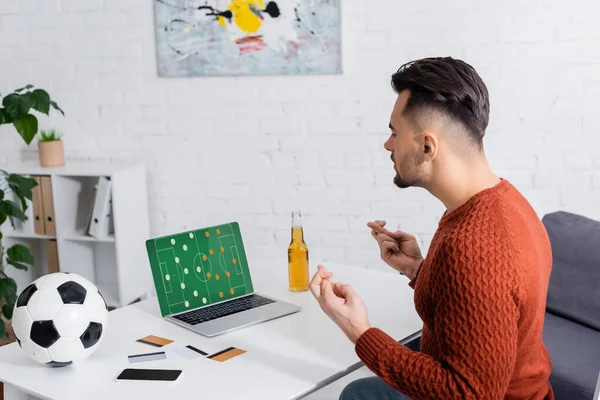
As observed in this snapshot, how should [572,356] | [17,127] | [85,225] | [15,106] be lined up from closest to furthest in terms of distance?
[572,356]
[15,106]
[17,127]
[85,225]

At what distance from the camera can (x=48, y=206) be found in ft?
12.5

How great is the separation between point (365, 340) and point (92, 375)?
625mm

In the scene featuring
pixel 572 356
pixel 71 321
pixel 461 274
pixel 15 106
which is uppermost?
pixel 15 106

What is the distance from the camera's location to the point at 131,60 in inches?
152

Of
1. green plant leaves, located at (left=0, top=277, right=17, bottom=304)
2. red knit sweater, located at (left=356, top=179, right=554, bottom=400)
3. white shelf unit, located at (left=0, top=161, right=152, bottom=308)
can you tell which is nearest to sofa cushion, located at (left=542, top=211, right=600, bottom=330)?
red knit sweater, located at (left=356, top=179, right=554, bottom=400)

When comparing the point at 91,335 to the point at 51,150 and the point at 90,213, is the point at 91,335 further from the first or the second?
the point at 51,150

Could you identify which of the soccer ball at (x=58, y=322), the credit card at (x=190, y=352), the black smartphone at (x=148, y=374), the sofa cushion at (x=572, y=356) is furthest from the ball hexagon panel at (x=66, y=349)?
the sofa cushion at (x=572, y=356)

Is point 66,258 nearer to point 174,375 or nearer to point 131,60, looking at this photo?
point 131,60

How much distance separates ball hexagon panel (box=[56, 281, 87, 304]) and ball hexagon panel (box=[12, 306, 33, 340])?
3.4 inches

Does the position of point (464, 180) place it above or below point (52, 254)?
above

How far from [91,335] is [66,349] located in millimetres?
68

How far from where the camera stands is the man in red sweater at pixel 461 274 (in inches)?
58.1

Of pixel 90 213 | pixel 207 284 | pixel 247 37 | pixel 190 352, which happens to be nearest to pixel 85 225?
pixel 90 213

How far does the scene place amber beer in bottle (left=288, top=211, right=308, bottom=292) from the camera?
7.34 feet
